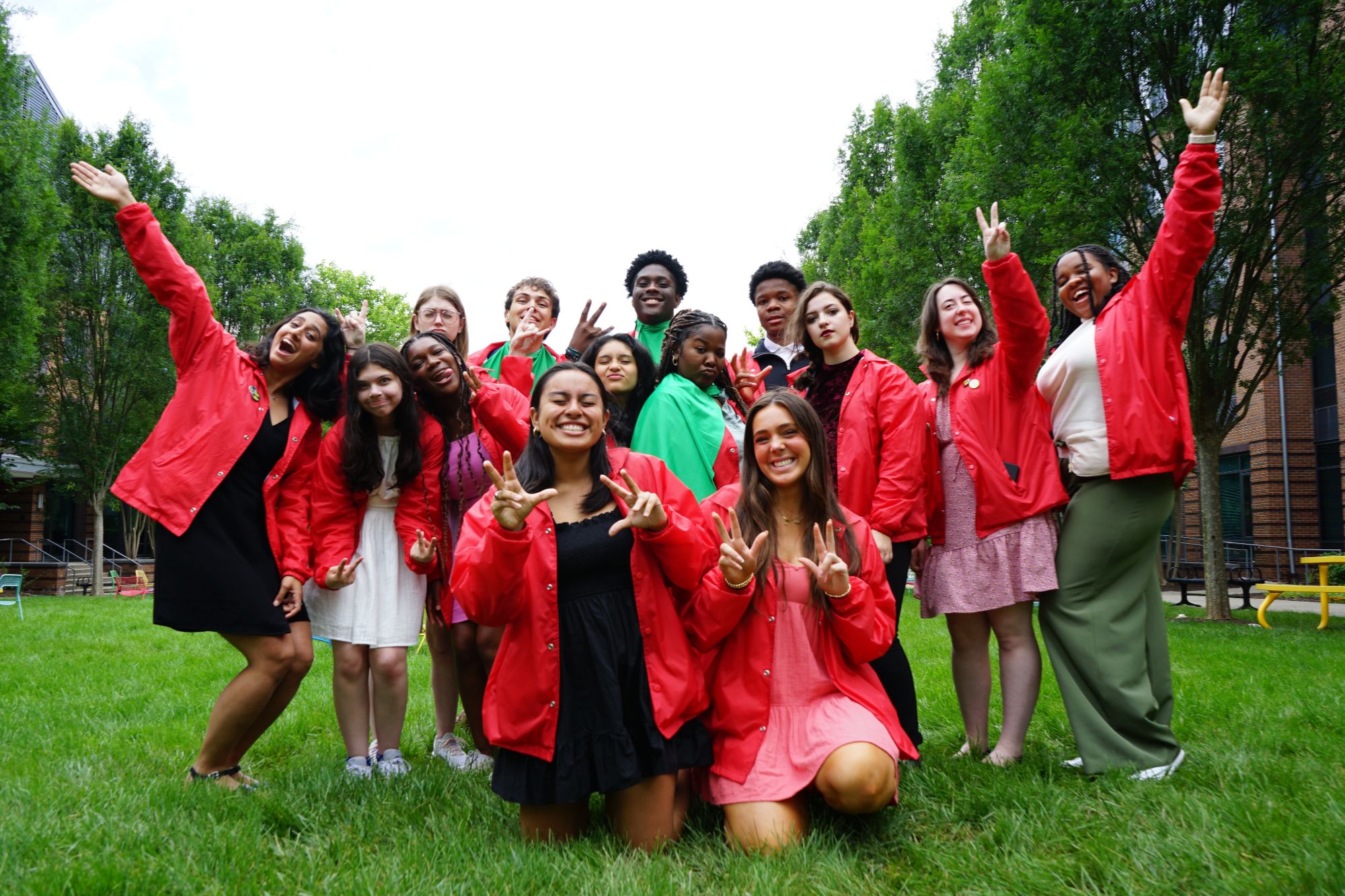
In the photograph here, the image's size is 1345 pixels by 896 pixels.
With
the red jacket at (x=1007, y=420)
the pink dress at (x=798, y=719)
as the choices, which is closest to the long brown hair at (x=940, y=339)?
the red jacket at (x=1007, y=420)

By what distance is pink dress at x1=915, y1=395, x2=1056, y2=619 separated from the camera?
4.08 m

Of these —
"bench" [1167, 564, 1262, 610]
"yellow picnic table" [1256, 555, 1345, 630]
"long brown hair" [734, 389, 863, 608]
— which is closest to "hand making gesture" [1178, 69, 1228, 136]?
"long brown hair" [734, 389, 863, 608]

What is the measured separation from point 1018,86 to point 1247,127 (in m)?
2.92

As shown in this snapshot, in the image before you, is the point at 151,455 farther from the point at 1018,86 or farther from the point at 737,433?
the point at 1018,86

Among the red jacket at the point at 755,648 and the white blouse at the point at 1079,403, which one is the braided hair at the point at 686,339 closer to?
the red jacket at the point at 755,648

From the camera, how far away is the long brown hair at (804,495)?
362 cm

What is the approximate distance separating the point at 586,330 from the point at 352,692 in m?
2.50

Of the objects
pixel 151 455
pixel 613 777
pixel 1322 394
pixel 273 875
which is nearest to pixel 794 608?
pixel 613 777

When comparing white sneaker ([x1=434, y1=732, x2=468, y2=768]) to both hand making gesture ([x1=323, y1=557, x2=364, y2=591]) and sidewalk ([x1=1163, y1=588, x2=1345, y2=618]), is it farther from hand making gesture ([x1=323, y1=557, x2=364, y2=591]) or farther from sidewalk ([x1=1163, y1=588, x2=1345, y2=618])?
sidewalk ([x1=1163, y1=588, x2=1345, y2=618])

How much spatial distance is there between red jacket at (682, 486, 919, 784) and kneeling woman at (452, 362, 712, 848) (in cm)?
10

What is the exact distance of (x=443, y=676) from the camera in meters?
4.94

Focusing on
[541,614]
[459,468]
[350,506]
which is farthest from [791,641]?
[350,506]

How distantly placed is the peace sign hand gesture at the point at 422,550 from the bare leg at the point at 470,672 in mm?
461

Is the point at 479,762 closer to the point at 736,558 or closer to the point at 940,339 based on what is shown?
the point at 736,558
